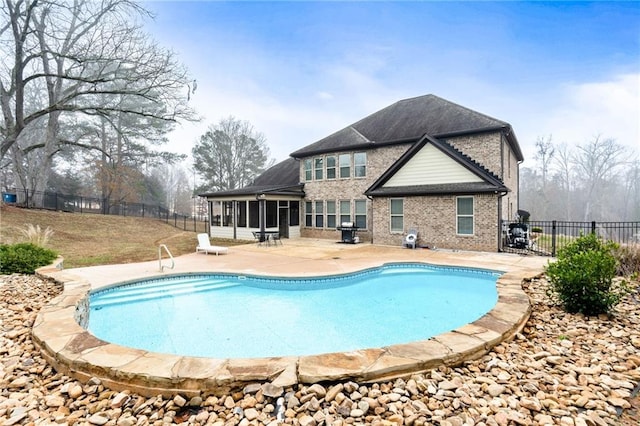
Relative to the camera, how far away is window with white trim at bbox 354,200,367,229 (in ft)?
56.1

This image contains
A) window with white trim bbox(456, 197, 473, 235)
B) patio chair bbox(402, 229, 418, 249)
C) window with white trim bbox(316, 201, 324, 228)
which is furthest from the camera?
window with white trim bbox(316, 201, 324, 228)

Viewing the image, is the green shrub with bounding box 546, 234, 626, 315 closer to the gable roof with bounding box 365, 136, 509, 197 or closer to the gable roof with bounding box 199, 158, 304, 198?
the gable roof with bounding box 365, 136, 509, 197

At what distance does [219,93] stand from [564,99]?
77.0ft

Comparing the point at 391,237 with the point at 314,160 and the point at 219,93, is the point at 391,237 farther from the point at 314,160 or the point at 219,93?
the point at 219,93

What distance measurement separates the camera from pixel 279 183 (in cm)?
2242

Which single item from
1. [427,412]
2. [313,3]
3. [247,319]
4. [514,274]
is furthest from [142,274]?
[313,3]

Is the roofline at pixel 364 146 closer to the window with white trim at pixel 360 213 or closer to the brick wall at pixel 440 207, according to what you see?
the brick wall at pixel 440 207

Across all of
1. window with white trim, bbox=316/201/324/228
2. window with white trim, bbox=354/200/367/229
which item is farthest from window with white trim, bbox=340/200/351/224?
window with white trim, bbox=316/201/324/228

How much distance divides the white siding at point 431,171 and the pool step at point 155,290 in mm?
10019

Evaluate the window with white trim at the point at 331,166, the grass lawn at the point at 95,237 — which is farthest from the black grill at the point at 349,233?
the grass lawn at the point at 95,237

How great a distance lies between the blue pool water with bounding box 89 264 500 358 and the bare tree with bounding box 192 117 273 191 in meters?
27.0

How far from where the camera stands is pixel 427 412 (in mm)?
2225

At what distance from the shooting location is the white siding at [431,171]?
13.2 m

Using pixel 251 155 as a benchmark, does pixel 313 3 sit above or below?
above
